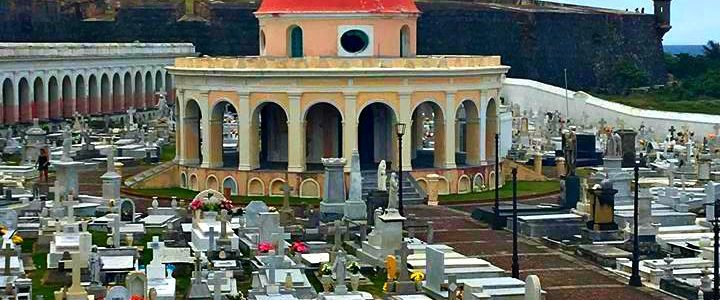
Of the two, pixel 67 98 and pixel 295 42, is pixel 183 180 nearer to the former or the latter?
pixel 295 42

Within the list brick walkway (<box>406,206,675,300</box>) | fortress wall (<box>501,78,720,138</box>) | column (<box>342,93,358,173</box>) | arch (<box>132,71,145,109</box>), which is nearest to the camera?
brick walkway (<box>406,206,675,300</box>)

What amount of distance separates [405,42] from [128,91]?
122 feet

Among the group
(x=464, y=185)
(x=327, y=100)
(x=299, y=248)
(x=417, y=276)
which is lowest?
(x=417, y=276)

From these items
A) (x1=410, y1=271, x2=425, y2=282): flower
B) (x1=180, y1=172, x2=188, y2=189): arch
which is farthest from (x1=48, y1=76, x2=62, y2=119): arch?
(x1=410, y1=271, x2=425, y2=282): flower

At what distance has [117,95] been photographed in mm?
77688

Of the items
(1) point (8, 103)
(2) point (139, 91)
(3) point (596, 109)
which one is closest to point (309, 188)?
(3) point (596, 109)

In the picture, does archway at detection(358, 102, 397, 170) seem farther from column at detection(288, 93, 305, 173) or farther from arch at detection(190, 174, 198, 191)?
arch at detection(190, 174, 198, 191)

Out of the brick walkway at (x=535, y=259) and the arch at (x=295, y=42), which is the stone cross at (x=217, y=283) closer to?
the brick walkway at (x=535, y=259)

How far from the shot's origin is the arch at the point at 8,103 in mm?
63875

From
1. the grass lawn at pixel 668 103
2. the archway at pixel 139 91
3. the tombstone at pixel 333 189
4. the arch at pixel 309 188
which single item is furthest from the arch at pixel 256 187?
the archway at pixel 139 91

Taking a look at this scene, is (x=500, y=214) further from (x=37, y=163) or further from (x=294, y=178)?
(x=37, y=163)

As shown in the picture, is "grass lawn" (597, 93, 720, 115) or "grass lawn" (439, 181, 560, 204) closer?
"grass lawn" (439, 181, 560, 204)

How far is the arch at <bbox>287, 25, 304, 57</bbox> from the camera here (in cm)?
4331

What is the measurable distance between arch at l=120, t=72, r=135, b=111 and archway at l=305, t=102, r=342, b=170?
118 ft
